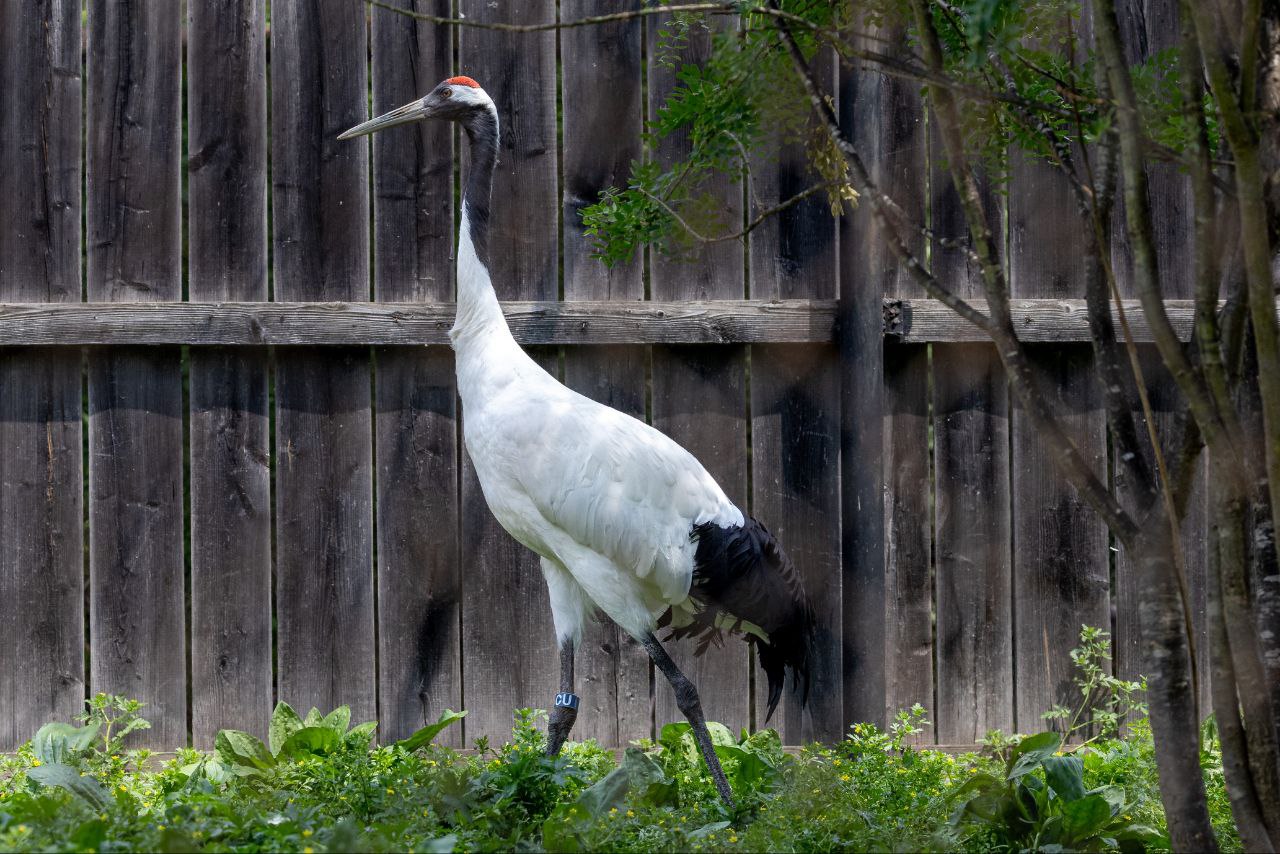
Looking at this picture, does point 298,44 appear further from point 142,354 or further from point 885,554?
point 885,554

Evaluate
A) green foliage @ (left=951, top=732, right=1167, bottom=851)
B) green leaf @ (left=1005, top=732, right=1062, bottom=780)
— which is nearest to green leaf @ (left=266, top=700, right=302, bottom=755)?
green foliage @ (left=951, top=732, right=1167, bottom=851)

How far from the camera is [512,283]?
4020 mm

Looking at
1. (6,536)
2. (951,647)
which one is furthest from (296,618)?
(951,647)

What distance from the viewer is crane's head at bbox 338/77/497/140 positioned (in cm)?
368

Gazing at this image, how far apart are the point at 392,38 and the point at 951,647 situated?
272 centimetres

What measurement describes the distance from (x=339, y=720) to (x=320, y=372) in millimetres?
1090

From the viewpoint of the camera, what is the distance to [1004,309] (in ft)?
7.64

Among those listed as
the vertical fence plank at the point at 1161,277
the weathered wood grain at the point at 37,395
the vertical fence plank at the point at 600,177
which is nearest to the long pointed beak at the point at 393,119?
the vertical fence plank at the point at 600,177

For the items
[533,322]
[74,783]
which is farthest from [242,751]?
[533,322]

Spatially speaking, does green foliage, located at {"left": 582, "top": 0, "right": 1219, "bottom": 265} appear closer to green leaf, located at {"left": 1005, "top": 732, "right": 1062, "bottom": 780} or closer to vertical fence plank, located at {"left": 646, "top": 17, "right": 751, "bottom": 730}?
vertical fence plank, located at {"left": 646, "top": 17, "right": 751, "bottom": 730}

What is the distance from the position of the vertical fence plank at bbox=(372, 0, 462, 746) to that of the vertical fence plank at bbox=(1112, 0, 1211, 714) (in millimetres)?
2274

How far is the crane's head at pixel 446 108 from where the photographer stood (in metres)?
3.68

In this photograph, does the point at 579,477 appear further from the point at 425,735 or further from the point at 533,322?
the point at 425,735

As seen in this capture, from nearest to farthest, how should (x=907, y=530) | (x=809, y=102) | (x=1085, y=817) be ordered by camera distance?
(x=809, y=102)
(x=1085, y=817)
(x=907, y=530)
